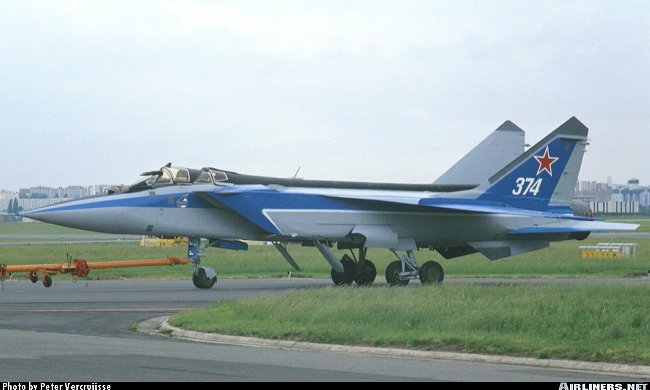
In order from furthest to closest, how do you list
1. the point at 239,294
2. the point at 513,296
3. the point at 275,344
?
the point at 239,294
the point at 513,296
the point at 275,344

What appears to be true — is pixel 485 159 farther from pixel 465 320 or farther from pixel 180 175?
pixel 465 320

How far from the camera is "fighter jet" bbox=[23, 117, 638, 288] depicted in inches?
1046

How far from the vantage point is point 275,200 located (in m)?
26.9

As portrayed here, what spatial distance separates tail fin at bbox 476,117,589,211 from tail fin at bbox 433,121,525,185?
524cm

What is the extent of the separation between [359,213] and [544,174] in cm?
558

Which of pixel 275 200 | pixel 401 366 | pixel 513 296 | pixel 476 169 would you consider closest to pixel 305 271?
pixel 476 169

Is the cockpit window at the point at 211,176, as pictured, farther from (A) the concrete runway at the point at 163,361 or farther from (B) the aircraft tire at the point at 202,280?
(A) the concrete runway at the point at 163,361

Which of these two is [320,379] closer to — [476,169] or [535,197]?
[535,197]

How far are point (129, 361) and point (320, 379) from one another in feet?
8.71

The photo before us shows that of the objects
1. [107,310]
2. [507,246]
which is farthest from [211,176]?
[507,246]

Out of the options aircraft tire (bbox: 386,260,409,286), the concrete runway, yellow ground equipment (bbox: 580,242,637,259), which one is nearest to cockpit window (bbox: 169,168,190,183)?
aircraft tire (bbox: 386,260,409,286)

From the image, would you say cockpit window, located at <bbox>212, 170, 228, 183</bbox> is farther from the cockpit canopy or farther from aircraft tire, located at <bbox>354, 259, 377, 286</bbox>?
aircraft tire, located at <bbox>354, 259, 377, 286</bbox>

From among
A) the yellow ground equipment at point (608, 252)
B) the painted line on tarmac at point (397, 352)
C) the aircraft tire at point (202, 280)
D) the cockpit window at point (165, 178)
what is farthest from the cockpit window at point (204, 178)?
the yellow ground equipment at point (608, 252)

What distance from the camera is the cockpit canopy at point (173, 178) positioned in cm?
2688
